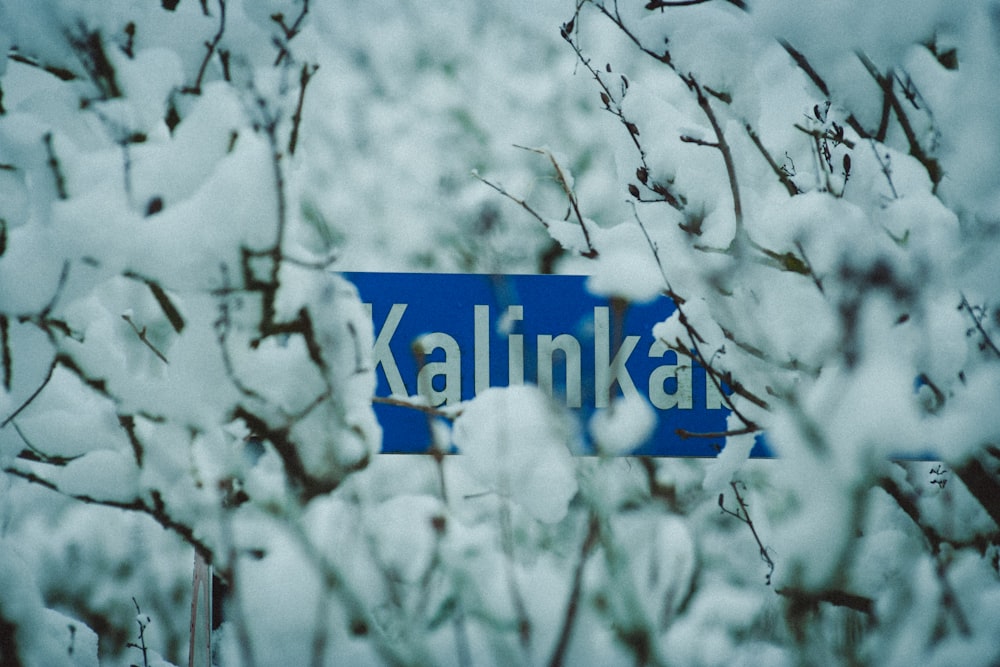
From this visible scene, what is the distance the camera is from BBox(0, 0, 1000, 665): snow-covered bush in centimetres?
83

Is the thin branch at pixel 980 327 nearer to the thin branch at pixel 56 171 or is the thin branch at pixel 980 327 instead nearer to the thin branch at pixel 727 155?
the thin branch at pixel 727 155

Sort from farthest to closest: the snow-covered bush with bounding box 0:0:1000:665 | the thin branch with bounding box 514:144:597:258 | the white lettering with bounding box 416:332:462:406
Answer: the thin branch with bounding box 514:144:597:258, the white lettering with bounding box 416:332:462:406, the snow-covered bush with bounding box 0:0:1000:665

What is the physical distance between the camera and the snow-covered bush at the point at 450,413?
83cm

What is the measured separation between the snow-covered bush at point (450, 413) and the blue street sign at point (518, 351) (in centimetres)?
5

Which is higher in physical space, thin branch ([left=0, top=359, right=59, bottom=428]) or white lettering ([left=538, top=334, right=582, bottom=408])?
white lettering ([left=538, top=334, right=582, bottom=408])

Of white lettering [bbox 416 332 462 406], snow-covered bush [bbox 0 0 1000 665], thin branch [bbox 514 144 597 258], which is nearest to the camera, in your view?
snow-covered bush [bbox 0 0 1000 665]

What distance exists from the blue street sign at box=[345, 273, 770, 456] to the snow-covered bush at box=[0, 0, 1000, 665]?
0.05m

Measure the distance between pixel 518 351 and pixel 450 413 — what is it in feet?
0.52

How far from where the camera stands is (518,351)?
1.08 m

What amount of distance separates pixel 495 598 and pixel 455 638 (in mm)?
86

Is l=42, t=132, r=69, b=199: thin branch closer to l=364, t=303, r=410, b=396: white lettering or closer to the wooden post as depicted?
l=364, t=303, r=410, b=396: white lettering

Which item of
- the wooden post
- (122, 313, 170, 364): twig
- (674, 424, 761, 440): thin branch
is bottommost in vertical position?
the wooden post

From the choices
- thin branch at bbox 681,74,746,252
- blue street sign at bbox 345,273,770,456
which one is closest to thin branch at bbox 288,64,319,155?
blue street sign at bbox 345,273,770,456

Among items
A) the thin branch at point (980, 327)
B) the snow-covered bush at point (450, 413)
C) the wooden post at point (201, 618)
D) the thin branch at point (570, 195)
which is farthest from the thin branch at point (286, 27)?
the thin branch at point (980, 327)
